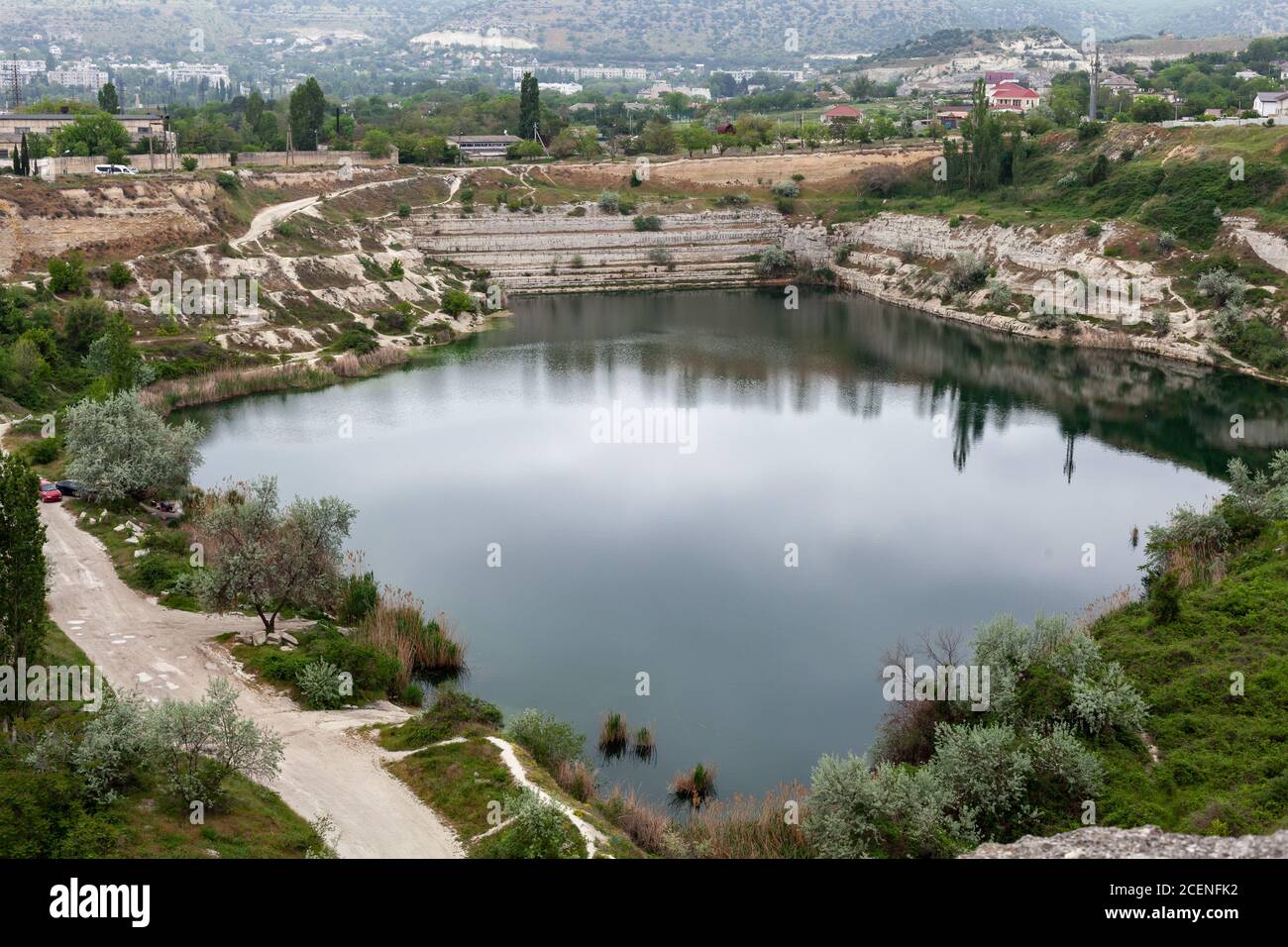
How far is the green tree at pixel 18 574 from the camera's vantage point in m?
19.7

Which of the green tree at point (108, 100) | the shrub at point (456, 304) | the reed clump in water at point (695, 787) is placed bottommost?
the reed clump in water at point (695, 787)

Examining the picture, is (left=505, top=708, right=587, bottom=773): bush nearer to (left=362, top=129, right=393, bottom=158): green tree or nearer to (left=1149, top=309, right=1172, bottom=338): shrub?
(left=1149, top=309, right=1172, bottom=338): shrub

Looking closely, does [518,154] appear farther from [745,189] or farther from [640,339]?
[640,339]

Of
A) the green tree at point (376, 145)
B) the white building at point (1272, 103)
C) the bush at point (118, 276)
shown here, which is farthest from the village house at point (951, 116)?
the bush at point (118, 276)

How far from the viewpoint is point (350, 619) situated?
28.4m

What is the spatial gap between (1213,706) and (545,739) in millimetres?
12517

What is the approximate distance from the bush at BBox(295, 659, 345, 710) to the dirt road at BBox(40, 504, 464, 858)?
0.33 metres

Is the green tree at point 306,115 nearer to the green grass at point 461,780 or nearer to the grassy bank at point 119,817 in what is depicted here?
the grassy bank at point 119,817

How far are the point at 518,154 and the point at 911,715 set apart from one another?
82390 mm

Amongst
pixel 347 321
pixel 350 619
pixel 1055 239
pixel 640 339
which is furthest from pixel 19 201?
pixel 1055 239

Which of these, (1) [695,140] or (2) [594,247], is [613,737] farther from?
(1) [695,140]

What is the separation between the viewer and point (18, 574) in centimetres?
1983

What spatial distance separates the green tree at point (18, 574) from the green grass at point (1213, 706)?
59.6 ft

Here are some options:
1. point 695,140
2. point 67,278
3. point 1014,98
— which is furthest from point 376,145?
point 1014,98
